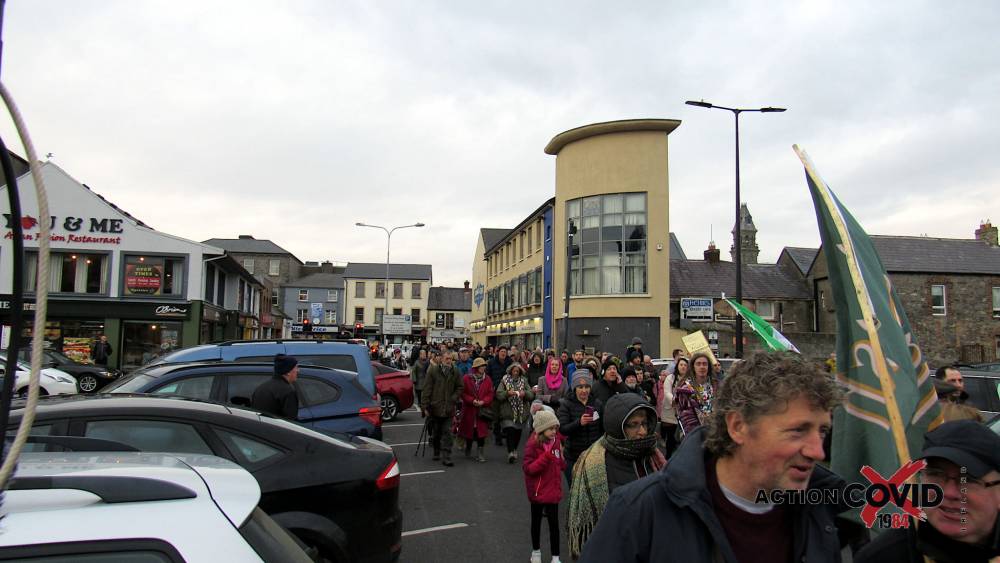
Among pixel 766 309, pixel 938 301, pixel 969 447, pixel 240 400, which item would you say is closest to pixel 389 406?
pixel 240 400

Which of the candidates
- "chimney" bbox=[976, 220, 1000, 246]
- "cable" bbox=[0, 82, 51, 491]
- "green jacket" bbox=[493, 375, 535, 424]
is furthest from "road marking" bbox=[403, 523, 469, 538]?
"chimney" bbox=[976, 220, 1000, 246]

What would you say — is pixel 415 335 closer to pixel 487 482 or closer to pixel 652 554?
pixel 487 482

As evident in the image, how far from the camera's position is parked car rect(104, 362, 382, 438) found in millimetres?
6754

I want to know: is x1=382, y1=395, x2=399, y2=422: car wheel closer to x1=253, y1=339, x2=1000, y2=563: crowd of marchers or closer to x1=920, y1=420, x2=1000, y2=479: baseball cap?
x1=253, y1=339, x2=1000, y2=563: crowd of marchers

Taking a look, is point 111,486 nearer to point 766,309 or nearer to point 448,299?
point 766,309

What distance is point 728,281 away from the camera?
41.1 metres

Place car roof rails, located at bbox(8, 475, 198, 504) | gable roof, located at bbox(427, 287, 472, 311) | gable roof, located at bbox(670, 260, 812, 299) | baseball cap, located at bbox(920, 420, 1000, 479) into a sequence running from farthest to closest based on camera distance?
gable roof, located at bbox(427, 287, 472, 311) < gable roof, located at bbox(670, 260, 812, 299) < baseball cap, located at bbox(920, 420, 1000, 479) < car roof rails, located at bbox(8, 475, 198, 504)

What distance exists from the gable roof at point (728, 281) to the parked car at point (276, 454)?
37.1 m

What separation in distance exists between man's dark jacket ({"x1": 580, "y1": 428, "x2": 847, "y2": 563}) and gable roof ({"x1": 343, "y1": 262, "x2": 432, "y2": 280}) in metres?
81.0

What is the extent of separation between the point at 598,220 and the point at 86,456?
30.9 meters

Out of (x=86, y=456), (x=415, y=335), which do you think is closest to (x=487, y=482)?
(x=86, y=456)

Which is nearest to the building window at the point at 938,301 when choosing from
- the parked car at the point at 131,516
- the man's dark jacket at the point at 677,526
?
the man's dark jacket at the point at 677,526

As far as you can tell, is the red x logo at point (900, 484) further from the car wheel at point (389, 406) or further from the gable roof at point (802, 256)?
the gable roof at point (802, 256)

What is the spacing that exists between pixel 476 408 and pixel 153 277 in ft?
77.8
